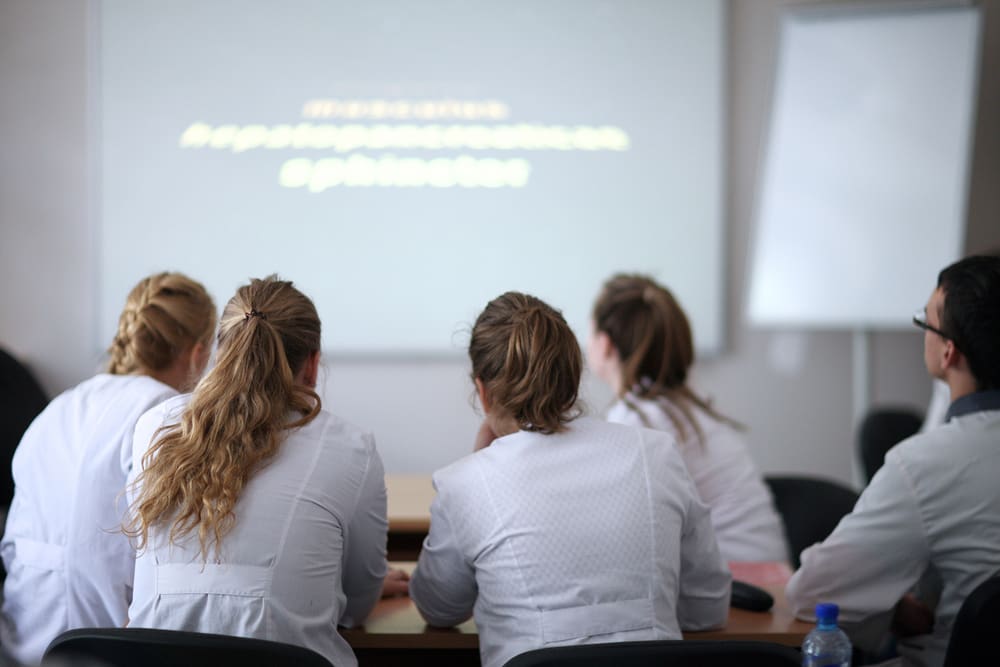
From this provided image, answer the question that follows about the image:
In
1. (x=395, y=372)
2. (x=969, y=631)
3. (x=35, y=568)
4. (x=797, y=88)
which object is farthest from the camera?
(x=395, y=372)

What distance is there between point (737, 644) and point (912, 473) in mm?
711

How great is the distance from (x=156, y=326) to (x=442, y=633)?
93 centimetres

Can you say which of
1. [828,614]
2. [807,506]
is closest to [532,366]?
[828,614]

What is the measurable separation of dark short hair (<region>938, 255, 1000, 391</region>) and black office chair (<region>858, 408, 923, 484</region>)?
1.45 meters

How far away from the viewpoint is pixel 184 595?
1.48 meters

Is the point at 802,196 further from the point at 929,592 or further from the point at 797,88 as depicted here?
the point at 929,592

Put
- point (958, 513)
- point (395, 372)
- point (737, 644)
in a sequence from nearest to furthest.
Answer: point (737, 644) → point (958, 513) → point (395, 372)

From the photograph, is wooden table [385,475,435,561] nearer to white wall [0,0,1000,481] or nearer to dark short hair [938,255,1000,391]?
white wall [0,0,1000,481]

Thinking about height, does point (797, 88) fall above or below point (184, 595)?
above

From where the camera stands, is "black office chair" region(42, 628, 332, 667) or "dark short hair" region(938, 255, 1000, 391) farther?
"dark short hair" region(938, 255, 1000, 391)

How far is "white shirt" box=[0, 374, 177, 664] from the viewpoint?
186 cm

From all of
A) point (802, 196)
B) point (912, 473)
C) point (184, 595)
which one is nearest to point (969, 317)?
point (912, 473)

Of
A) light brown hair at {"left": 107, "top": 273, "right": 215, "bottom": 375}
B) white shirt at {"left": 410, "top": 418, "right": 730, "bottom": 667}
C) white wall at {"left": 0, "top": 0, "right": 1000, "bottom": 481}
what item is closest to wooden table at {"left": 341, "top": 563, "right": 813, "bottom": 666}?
white shirt at {"left": 410, "top": 418, "right": 730, "bottom": 667}

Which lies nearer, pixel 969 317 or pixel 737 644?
pixel 737 644
